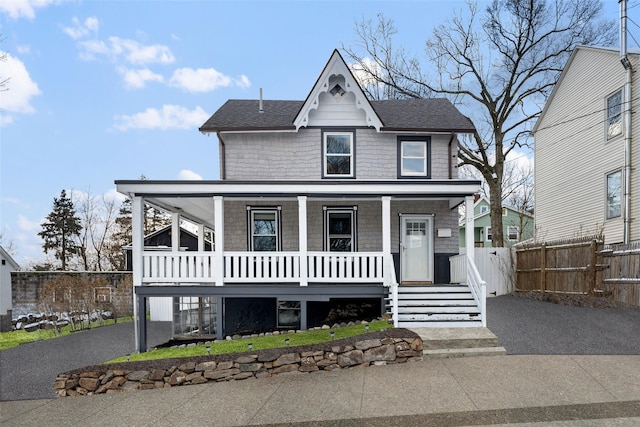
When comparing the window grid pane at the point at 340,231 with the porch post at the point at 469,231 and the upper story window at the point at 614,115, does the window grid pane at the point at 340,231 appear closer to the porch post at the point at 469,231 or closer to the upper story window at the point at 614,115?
the porch post at the point at 469,231

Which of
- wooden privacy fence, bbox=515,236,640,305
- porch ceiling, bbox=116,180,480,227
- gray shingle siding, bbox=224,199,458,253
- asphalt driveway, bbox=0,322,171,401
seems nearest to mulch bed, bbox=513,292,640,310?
wooden privacy fence, bbox=515,236,640,305

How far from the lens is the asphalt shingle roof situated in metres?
12.6

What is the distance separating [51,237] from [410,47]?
30.5m

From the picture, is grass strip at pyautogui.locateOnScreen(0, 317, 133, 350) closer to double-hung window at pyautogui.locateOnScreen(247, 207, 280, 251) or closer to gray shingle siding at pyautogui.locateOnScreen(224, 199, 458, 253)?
gray shingle siding at pyautogui.locateOnScreen(224, 199, 458, 253)

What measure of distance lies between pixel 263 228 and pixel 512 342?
7.49m

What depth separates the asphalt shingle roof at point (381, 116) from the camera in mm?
12633

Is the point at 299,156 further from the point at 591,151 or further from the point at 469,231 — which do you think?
the point at 591,151

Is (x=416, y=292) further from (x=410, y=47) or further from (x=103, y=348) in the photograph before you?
(x=410, y=47)

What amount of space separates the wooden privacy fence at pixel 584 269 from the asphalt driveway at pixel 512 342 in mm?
935

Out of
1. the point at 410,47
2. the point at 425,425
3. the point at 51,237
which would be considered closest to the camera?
the point at 425,425

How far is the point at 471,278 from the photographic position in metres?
9.84

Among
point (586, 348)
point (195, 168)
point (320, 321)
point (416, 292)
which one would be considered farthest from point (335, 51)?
point (195, 168)

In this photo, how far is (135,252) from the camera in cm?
1001

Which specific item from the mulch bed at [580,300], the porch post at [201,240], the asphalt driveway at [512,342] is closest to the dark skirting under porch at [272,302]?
the porch post at [201,240]
